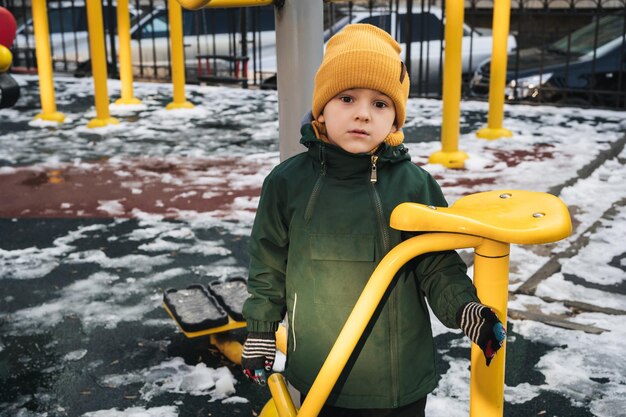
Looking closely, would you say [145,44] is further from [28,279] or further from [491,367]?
[491,367]

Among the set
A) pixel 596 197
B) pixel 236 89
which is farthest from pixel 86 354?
pixel 236 89

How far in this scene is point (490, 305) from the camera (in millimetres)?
1921

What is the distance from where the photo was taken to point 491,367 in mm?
1981

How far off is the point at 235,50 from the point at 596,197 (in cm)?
775

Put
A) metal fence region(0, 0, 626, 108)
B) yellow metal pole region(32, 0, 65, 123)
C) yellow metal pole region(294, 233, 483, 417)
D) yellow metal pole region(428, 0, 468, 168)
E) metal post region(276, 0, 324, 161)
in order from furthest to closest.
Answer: metal fence region(0, 0, 626, 108), yellow metal pole region(32, 0, 65, 123), yellow metal pole region(428, 0, 468, 168), metal post region(276, 0, 324, 161), yellow metal pole region(294, 233, 483, 417)

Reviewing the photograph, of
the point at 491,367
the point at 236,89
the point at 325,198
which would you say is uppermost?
the point at 325,198

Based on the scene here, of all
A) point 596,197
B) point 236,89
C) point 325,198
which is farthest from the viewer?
point 236,89

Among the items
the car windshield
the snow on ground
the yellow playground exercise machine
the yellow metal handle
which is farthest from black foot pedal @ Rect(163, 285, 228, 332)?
the car windshield

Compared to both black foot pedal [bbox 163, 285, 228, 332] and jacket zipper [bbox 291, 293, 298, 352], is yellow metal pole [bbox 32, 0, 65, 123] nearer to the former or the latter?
black foot pedal [bbox 163, 285, 228, 332]

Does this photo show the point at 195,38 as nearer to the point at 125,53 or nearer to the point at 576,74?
the point at 125,53

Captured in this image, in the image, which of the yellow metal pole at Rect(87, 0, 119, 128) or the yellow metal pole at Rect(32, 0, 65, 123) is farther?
the yellow metal pole at Rect(32, 0, 65, 123)

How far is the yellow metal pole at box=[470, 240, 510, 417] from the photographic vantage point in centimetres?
189

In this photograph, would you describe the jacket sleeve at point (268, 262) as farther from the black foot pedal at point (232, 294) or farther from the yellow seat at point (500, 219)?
the black foot pedal at point (232, 294)

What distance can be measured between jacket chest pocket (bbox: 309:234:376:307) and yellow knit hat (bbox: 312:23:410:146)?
27 centimetres
